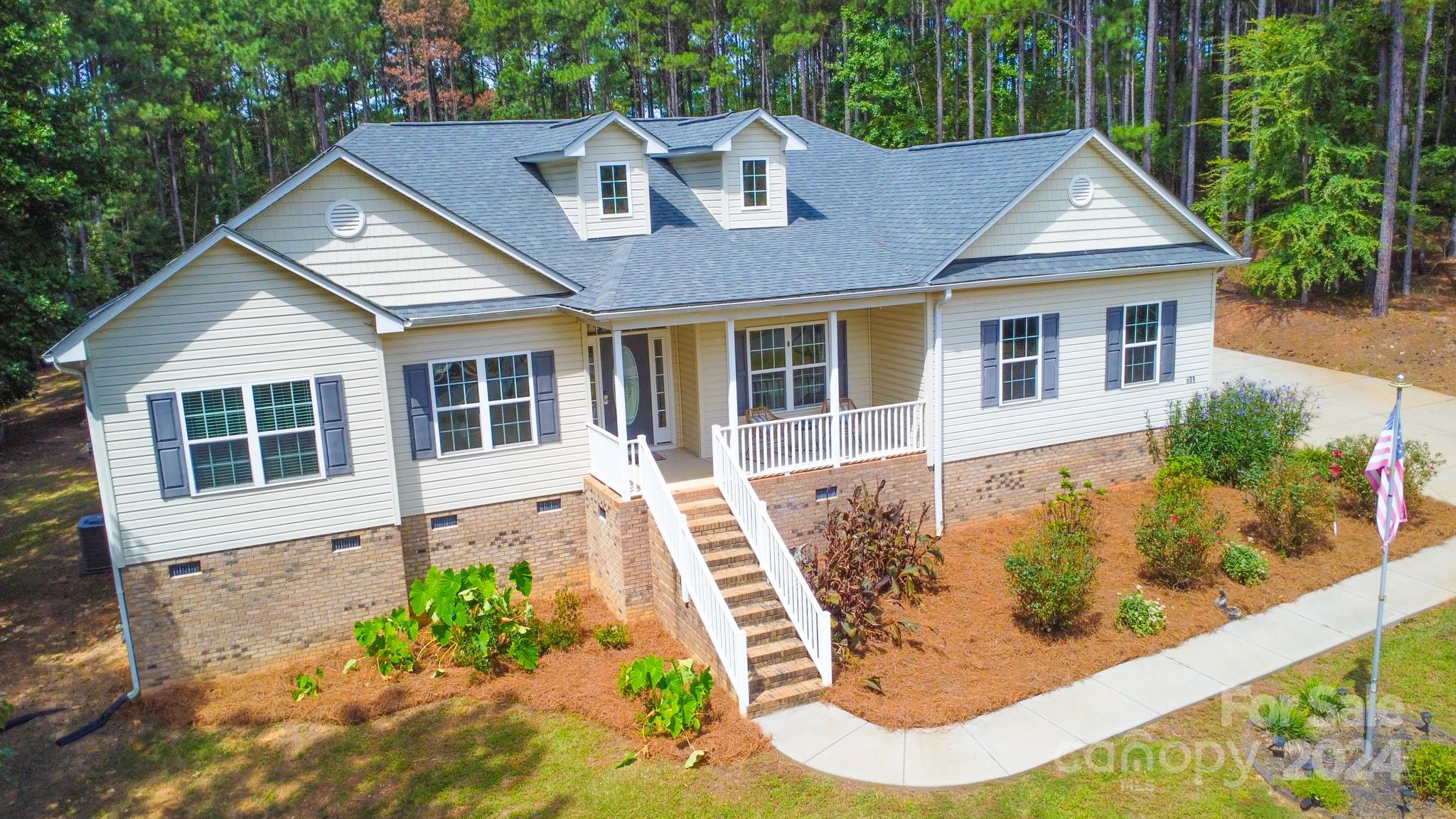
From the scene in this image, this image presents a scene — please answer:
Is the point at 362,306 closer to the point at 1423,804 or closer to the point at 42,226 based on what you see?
the point at 42,226

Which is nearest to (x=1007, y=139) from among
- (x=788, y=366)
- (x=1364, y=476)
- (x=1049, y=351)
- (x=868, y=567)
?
(x=1049, y=351)

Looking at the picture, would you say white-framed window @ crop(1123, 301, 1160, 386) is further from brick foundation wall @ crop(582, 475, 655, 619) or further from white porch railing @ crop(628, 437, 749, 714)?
brick foundation wall @ crop(582, 475, 655, 619)

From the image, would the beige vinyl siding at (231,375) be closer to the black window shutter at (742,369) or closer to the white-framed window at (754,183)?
the black window shutter at (742,369)

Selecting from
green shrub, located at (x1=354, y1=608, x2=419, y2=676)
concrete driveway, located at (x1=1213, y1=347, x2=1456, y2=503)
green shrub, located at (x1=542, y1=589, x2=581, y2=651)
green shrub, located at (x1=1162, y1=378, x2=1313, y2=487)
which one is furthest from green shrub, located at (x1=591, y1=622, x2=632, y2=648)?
concrete driveway, located at (x1=1213, y1=347, x2=1456, y2=503)

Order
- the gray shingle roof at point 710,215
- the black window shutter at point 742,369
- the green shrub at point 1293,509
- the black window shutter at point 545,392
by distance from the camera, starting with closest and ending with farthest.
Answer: the black window shutter at point 545,392
the green shrub at point 1293,509
the gray shingle roof at point 710,215
the black window shutter at point 742,369

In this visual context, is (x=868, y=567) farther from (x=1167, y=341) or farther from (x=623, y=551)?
(x=1167, y=341)

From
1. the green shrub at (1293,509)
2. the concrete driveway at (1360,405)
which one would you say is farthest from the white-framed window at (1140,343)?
the concrete driveway at (1360,405)
